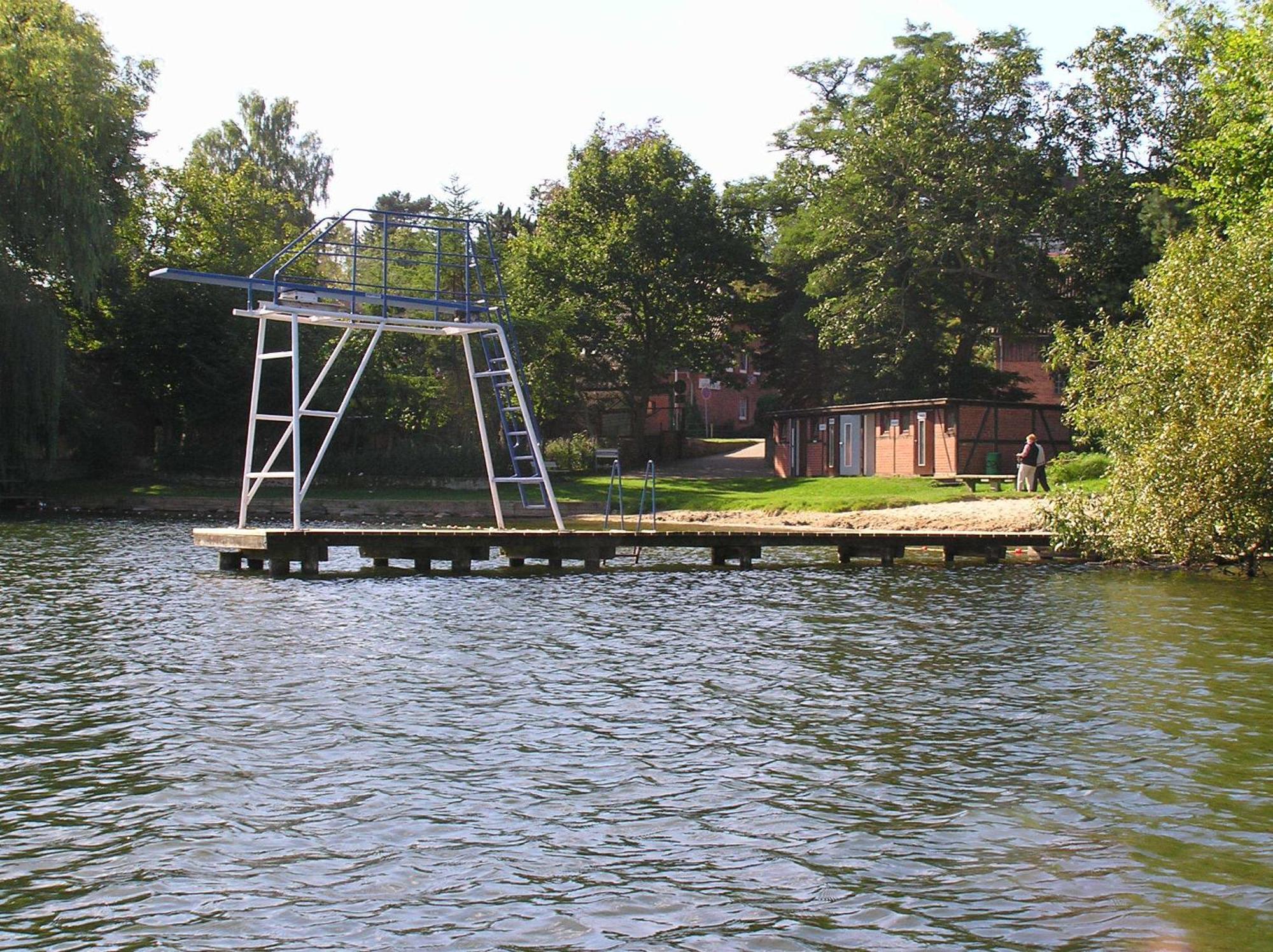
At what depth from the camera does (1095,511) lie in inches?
1250

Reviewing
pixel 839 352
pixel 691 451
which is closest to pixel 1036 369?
pixel 839 352

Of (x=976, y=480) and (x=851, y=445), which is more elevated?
(x=851, y=445)

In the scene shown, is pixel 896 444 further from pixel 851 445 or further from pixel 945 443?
pixel 851 445

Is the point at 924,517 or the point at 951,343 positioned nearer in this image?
the point at 924,517

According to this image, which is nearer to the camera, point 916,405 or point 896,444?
point 916,405

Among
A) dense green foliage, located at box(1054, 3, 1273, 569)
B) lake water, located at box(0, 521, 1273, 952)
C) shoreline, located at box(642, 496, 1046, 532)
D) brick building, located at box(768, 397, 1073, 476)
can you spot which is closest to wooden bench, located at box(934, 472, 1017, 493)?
shoreline, located at box(642, 496, 1046, 532)

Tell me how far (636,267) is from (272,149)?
38865 millimetres

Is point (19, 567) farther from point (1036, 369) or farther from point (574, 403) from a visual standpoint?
point (1036, 369)

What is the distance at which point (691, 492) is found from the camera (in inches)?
2197

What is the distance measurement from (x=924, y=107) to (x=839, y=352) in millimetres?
15518

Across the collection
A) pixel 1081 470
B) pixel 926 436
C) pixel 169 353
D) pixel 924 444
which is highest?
pixel 169 353

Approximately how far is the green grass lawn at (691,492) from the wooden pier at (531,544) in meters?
11.9

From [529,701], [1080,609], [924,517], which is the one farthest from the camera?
[924,517]

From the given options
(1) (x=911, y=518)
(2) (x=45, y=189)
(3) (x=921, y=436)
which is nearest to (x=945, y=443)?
(3) (x=921, y=436)
